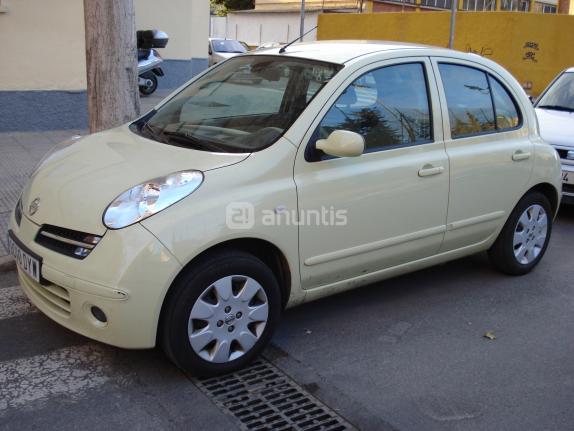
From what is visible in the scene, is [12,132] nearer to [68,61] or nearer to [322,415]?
[68,61]

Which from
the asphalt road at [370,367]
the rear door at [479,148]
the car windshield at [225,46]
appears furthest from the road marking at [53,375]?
the car windshield at [225,46]

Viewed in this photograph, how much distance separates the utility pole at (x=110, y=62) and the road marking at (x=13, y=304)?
1796mm

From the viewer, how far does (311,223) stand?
3.61 metres

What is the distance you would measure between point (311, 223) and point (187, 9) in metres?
12.9

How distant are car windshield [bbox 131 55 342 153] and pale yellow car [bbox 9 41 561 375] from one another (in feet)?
0.04

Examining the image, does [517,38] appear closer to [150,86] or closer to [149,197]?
[150,86]

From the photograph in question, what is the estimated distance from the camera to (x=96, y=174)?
11.4ft

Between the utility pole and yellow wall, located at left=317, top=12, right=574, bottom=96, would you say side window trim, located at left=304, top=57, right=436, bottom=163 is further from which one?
yellow wall, located at left=317, top=12, right=574, bottom=96

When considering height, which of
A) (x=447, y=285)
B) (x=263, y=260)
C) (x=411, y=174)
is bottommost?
(x=447, y=285)

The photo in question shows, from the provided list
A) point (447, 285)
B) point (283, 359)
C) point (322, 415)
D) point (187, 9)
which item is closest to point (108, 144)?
point (283, 359)

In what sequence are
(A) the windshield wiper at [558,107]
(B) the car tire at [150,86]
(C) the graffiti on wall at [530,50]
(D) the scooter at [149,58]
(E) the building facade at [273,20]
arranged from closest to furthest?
1. (A) the windshield wiper at [558,107]
2. (D) the scooter at [149,58]
3. (B) the car tire at [150,86]
4. (C) the graffiti on wall at [530,50]
5. (E) the building facade at [273,20]

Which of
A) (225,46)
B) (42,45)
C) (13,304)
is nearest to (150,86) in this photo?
(42,45)

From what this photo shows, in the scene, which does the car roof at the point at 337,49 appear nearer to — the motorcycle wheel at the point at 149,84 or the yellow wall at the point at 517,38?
the motorcycle wheel at the point at 149,84

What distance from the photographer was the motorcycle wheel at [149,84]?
14.9m
